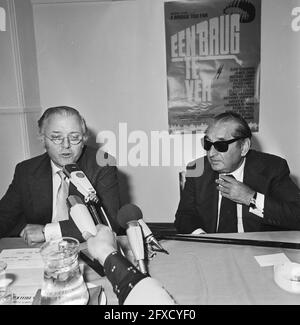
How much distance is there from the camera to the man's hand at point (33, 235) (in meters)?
1.44

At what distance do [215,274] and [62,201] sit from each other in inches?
39.4

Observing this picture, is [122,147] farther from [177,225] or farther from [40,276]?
[40,276]

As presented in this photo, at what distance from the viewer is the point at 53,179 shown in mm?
1870

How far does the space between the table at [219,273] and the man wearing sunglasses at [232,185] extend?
0.32 m

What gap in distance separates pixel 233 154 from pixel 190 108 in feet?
5.06

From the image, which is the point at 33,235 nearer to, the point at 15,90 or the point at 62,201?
the point at 62,201

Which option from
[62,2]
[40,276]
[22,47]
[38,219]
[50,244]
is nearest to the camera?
[40,276]

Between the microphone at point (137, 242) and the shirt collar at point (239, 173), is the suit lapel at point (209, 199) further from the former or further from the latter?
the microphone at point (137, 242)

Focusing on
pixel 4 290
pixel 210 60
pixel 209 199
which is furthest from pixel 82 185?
pixel 210 60

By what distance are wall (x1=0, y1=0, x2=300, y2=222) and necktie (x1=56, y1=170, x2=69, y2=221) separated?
1.62 meters

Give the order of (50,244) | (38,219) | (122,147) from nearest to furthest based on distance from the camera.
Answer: (50,244) < (38,219) < (122,147)

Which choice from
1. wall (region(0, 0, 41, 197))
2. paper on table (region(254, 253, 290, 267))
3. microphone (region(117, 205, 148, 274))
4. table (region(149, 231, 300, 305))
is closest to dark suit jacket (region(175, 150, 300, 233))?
table (region(149, 231, 300, 305))

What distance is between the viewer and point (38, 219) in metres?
1.86
